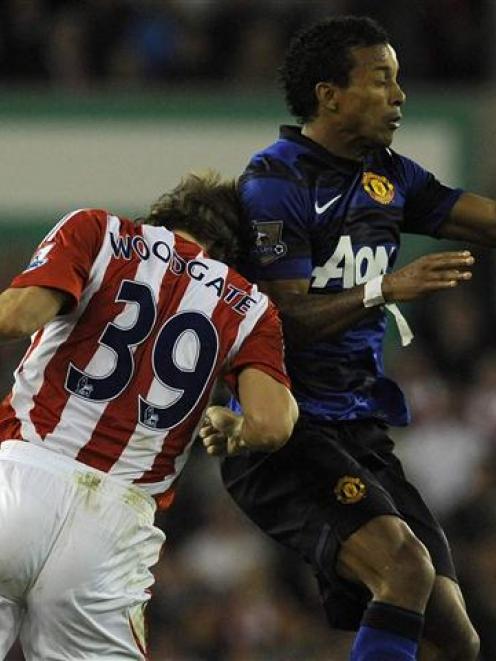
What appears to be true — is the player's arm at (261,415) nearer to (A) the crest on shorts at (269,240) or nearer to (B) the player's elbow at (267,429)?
(B) the player's elbow at (267,429)

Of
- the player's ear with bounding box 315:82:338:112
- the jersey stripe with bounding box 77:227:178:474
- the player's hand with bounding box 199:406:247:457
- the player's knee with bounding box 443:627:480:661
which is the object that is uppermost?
the player's ear with bounding box 315:82:338:112

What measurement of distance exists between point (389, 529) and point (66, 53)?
659 centimetres

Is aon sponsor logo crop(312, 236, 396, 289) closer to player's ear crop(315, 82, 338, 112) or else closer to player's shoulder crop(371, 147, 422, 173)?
player's shoulder crop(371, 147, 422, 173)

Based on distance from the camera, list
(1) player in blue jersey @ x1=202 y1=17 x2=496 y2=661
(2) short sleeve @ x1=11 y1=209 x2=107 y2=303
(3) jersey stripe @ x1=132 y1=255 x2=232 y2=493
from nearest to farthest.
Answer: (2) short sleeve @ x1=11 y1=209 x2=107 y2=303, (3) jersey stripe @ x1=132 y1=255 x2=232 y2=493, (1) player in blue jersey @ x1=202 y1=17 x2=496 y2=661

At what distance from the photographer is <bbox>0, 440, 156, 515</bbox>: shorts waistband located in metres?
4.32

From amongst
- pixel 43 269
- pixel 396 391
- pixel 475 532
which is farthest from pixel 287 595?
pixel 43 269

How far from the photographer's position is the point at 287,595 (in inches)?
351

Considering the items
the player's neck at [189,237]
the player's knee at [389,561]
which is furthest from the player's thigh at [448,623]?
the player's neck at [189,237]

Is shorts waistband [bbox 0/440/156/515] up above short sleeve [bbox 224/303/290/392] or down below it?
below

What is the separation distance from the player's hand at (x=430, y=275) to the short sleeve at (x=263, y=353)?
0.40 meters

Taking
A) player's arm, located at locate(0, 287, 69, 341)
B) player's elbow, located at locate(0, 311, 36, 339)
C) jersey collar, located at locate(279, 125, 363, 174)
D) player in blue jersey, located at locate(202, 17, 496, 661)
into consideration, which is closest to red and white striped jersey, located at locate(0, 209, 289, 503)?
player's arm, located at locate(0, 287, 69, 341)

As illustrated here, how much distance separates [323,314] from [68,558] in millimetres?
1134

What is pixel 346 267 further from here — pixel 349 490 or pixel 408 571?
pixel 408 571

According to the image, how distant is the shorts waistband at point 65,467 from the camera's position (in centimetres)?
432
